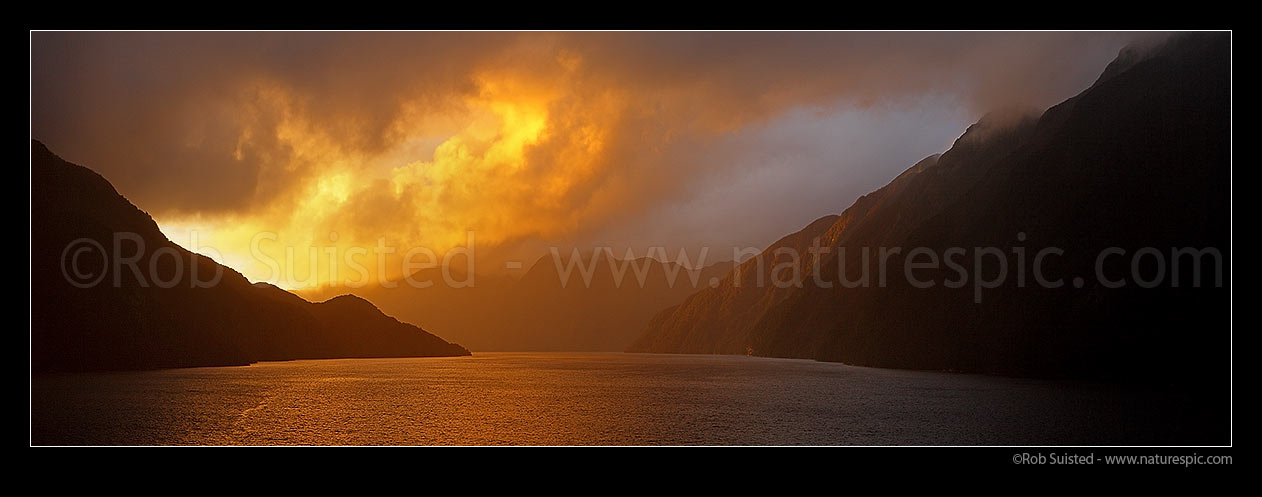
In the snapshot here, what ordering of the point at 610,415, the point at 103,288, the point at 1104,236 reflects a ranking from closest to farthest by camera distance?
the point at 610,415 → the point at 1104,236 → the point at 103,288

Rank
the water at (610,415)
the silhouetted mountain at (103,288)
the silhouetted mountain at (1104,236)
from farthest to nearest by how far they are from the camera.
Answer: the silhouetted mountain at (103,288) < the silhouetted mountain at (1104,236) < the water at (610,415)

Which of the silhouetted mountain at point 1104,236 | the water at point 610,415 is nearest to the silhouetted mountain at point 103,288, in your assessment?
the water at point 610,415

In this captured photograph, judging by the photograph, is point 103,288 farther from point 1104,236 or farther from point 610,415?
point 1104,236

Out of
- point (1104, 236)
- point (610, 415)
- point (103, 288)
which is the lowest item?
point (610, 415)

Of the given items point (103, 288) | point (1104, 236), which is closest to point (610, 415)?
point (1104, 236)

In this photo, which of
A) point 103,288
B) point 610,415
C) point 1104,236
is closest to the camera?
point 610,415

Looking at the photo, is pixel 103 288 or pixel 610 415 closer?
pixel 610 415

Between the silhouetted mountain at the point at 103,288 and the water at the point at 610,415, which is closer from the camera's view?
the water at the point at 610,415

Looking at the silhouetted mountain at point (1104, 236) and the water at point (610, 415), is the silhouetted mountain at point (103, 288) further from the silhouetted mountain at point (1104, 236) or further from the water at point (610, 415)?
the silhouetted mountain at point (1104, 236)

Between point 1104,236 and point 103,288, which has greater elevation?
point 1104,236
